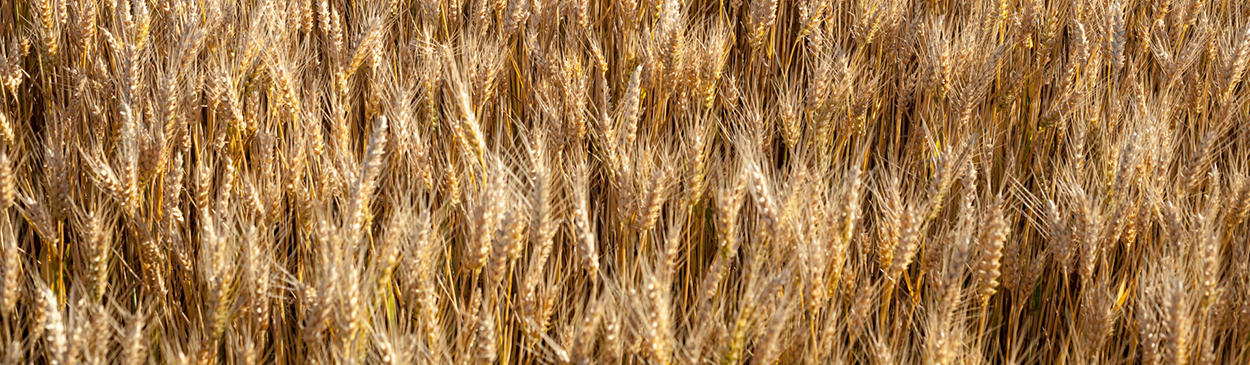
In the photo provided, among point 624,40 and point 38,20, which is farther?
point 624,40

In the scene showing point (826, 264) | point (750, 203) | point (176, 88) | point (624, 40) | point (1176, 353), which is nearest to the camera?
point (1176, 353)

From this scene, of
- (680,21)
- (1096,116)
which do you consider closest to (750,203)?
(680,21)

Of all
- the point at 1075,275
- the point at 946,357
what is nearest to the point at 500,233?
the point at 946,357

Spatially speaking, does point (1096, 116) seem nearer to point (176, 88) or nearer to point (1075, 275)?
point (1075, 275)

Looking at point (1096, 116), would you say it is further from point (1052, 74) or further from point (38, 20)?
point (38, 20)

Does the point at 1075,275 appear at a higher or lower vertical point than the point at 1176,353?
lower

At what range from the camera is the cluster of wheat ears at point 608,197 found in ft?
3.84

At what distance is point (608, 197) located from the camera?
166 centimetres

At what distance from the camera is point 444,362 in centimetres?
129

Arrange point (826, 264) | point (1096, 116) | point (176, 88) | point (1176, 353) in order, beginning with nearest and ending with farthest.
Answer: point (1176, 353), point (826, 264), point (176, 88), point (1096, 116)

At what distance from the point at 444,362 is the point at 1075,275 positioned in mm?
1150

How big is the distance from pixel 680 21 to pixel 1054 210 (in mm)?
788

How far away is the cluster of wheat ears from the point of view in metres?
1.17

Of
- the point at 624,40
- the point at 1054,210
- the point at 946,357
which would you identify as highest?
the point at 624,40
